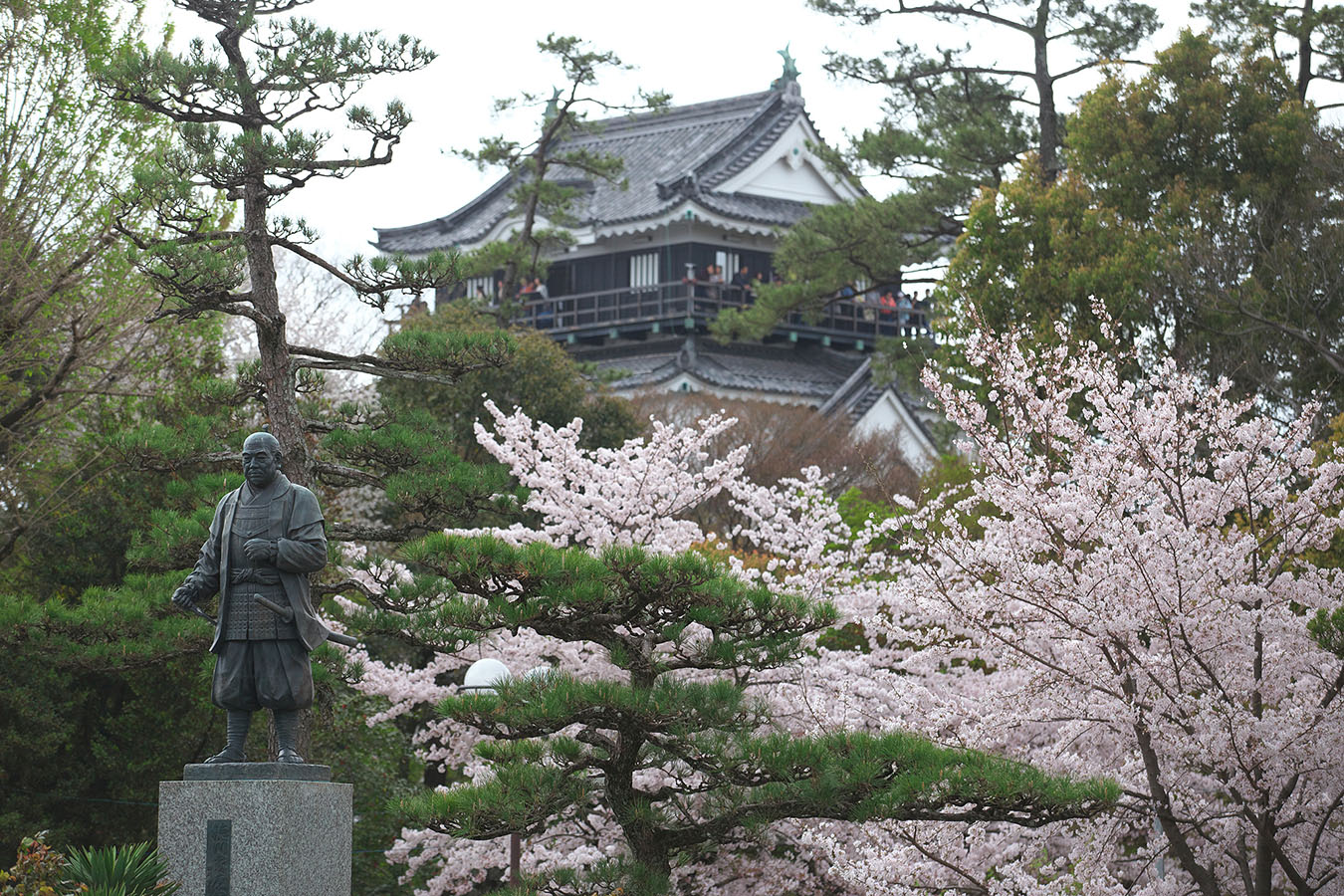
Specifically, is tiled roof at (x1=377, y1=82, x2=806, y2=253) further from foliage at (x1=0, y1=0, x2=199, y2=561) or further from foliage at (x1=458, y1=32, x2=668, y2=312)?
foliage at (x1=0, y1=0, x2=199, y2=561)

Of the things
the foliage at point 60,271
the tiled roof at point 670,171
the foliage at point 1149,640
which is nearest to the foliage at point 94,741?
the foliage at point 60,271

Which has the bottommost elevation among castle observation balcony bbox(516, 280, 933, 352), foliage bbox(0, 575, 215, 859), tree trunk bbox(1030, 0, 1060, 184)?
foliage bbox(0, 575, 215, 859)

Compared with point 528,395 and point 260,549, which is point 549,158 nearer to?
point 528,395

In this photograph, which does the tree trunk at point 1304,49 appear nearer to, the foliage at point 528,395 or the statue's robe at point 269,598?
the foliage at point 528,395

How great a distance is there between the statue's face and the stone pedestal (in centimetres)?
144

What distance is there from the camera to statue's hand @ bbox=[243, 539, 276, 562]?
7715 millimetres

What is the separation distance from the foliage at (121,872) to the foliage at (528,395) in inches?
Answer: 460

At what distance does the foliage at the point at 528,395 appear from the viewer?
19266 millimetres

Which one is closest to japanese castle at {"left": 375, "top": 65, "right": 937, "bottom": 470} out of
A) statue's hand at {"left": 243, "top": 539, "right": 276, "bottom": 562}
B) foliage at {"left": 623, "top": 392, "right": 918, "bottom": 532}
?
foliage at {"left": 623, "top": 392, "right": 918, "bottom": 532}

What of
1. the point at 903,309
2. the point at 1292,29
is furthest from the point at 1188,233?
the point at 903,309

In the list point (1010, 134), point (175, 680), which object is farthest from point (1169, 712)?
point (1010, 134)

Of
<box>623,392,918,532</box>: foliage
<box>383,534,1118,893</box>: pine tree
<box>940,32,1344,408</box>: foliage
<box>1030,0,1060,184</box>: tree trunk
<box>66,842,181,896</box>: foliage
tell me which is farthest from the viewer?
<box>623,392,918,532</box>: foliage

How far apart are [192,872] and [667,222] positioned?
25.2 metres

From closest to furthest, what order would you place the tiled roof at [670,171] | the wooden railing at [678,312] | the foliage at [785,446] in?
the foliage at [785,446]
the wooden railing at [678,312]
the tiled roof at [670,171]
